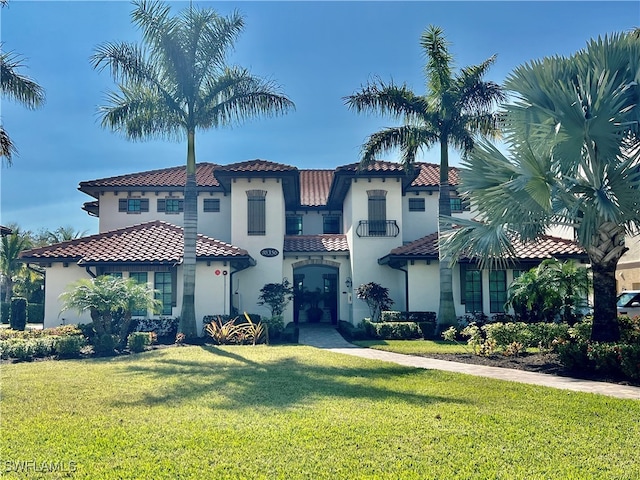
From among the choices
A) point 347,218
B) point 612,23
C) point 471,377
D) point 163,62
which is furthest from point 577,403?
point 347,218

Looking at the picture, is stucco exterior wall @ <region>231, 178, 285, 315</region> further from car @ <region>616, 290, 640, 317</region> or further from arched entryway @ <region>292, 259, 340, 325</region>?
car @ <region>616, 290, 640, 317</region>

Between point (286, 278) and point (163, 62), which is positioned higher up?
point (163, 62)

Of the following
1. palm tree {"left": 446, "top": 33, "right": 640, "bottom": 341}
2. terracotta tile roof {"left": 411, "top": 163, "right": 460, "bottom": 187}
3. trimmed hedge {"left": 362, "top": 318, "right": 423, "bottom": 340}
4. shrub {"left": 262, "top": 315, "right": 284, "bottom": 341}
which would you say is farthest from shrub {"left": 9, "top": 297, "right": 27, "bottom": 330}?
palm tree {"left": 446, "top": 33, "right": 640, "bottom": 341}

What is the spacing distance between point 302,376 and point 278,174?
13081 mm

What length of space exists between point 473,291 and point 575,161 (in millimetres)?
10772

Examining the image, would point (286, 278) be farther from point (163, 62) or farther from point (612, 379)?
point (612, 379)

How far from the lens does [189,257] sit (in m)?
17.1

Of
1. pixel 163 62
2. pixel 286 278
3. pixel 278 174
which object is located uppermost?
pixel 163 62

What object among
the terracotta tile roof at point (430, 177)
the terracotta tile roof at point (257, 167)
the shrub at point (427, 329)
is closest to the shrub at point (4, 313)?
the terracotta tile roof at point (257, 167)

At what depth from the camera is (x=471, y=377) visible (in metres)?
10.4

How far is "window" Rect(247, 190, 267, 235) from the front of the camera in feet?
74.3

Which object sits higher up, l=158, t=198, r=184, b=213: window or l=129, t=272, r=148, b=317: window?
l=158, t=198, r=184, b=213: window

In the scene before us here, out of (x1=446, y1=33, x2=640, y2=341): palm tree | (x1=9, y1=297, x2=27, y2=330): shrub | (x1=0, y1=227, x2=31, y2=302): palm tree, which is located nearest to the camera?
(x1=446, y1=33, x2=640, y2=341): palm tree

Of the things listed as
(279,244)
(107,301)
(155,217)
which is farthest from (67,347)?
(155,217)
